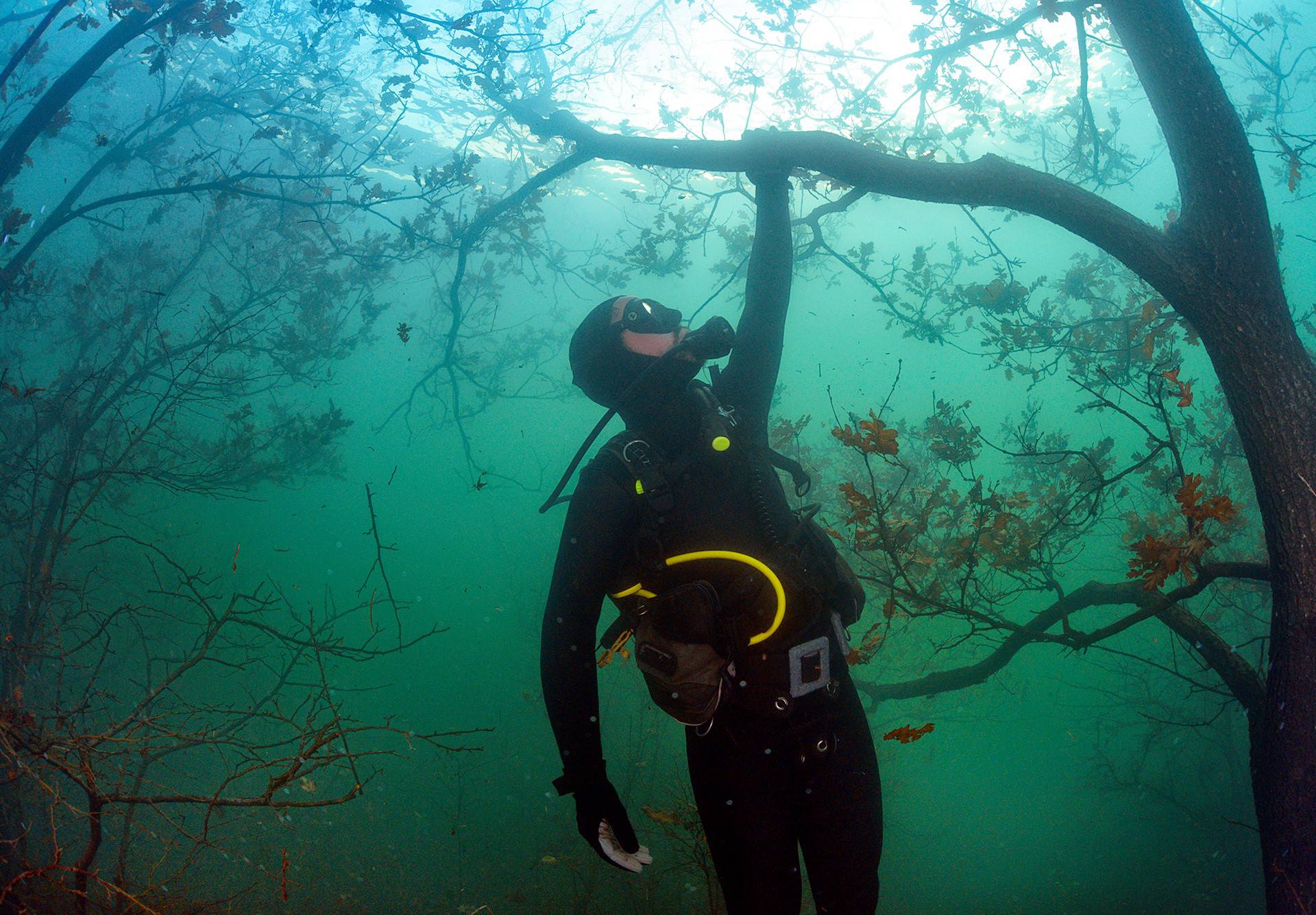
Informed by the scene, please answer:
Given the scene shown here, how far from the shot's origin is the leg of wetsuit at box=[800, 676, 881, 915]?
1.86m

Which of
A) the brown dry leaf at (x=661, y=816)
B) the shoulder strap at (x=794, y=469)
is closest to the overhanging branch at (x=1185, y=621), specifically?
the shoulder strap at (x=794, y=469)

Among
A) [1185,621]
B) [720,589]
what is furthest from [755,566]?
[1185,621]

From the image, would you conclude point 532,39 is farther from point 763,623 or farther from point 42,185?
point 42,185

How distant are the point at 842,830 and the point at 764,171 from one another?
2817 millimetres

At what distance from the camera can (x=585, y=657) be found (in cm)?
191

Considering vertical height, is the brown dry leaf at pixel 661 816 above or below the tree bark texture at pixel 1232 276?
below

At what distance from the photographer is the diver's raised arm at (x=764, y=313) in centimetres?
244

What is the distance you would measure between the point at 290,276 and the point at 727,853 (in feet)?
31.7

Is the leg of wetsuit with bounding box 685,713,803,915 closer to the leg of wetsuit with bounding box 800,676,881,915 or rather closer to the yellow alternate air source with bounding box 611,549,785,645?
the leg of wetsuit with bounding box 800,676,881,915

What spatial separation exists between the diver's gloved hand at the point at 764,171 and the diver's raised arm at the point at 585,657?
1.90 meters

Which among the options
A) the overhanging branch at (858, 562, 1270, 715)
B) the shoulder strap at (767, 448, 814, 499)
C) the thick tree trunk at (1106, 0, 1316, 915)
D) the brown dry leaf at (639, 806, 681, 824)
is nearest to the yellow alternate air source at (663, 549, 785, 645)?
the shoulder strap at (767, 448, 814, 499)

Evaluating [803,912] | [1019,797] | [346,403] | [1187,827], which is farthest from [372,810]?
[346,403]

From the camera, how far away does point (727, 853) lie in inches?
74.5

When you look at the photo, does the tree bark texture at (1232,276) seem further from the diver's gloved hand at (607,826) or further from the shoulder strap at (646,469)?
the diver's gloved hand at (607,826)
